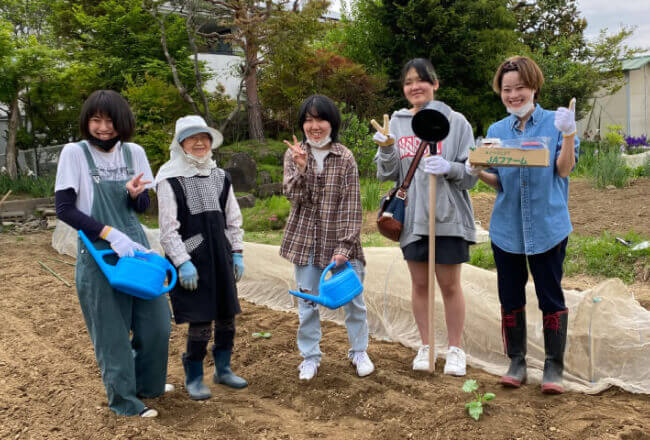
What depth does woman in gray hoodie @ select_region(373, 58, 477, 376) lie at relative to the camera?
296 centimetres

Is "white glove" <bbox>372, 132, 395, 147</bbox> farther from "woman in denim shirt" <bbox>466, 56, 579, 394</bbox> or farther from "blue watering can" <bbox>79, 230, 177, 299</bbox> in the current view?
"blue watering can" <bbox>79, 230, 177, 299</bbox>

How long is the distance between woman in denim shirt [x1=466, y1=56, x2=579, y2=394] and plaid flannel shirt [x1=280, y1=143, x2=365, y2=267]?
678mm

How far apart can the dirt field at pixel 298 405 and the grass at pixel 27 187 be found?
20.5ft

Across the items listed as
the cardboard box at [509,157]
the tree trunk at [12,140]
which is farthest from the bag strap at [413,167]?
the tree trunk at [12,140]

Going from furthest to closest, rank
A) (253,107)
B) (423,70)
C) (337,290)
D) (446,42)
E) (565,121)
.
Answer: (446,42), (253,107), (423,70), (337,290), (565,121)

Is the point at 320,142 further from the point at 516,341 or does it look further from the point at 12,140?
the point at 12,140

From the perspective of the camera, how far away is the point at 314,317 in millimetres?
3201

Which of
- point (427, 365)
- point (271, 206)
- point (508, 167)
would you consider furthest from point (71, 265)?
point (508, 167)

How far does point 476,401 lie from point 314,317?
3.38 feet

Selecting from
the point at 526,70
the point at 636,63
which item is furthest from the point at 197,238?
the point at 636,63

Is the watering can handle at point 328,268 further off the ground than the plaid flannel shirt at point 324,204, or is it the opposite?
the plaid flannel shirt at point 324,204

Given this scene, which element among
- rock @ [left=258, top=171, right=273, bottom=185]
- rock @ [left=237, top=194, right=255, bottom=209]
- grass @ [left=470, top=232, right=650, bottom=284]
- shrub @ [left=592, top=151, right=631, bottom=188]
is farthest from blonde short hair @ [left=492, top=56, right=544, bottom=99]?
rock @ [left=258, top=171, right=273, bottom=185]

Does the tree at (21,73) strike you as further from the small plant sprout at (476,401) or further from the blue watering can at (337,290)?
the small plant sprout at (476,401)

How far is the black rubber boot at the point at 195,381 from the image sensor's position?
9.76 feet
